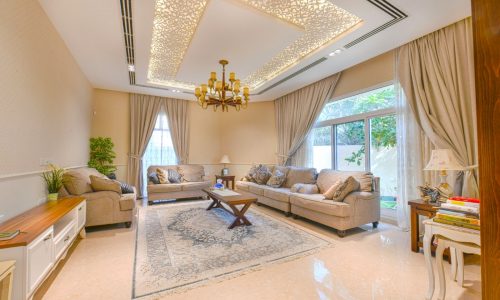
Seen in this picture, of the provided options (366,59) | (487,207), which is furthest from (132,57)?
(487,207)

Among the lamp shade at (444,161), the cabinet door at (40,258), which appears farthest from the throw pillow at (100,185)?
the lamp shade at (444,161)

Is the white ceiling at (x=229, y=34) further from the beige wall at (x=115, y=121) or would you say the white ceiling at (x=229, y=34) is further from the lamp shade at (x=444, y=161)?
the lamp shade at (x=444, y=161)

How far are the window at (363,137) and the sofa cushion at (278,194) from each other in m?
1.47

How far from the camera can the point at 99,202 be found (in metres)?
3.36

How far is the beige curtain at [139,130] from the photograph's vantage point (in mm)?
6062

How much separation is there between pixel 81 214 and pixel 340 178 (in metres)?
4.03

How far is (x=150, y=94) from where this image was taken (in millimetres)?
6266

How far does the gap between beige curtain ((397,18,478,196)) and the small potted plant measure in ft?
17.2

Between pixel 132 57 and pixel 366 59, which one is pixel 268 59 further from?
pixel 132 57

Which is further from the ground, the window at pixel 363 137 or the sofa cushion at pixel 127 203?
the window at pixel 363 137

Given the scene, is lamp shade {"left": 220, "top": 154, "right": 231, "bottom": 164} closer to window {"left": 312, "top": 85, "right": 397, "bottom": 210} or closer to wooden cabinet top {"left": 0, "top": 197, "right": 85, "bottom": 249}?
window {"left": 312, "top": 85, "right": 397, "bottom": 210}

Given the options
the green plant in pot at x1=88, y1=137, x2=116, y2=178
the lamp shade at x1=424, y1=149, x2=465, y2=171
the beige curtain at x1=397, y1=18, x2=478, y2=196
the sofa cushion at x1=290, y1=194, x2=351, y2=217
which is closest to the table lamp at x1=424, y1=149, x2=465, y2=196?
the lamp shade at x1=424, y1=149, x2=465, y2=171

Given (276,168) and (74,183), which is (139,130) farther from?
(276,168)

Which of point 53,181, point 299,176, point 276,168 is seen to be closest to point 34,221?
point 53,181
